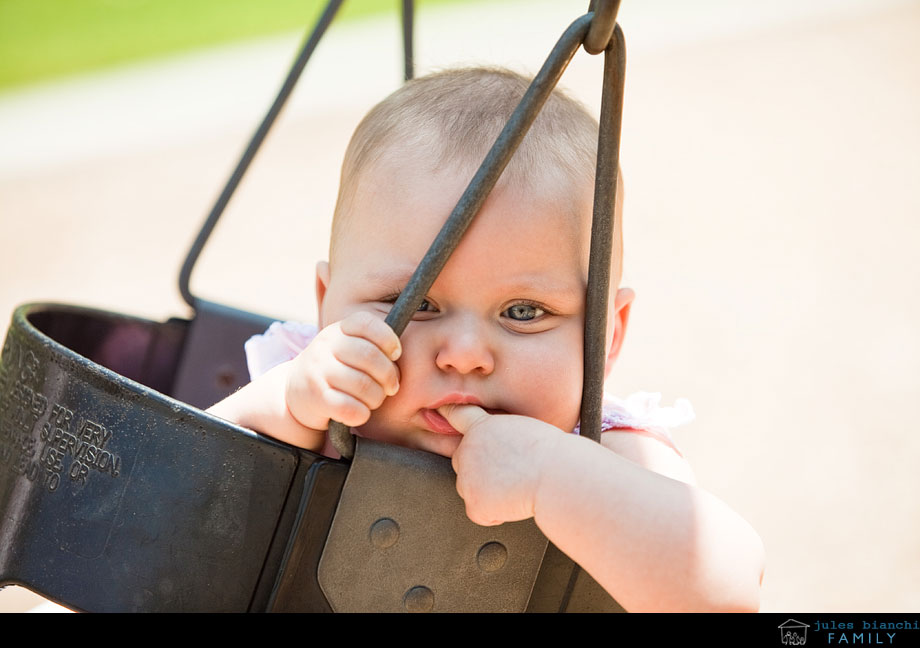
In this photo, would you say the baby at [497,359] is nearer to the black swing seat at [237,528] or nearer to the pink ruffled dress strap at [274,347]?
the black swing seat at [237,528]

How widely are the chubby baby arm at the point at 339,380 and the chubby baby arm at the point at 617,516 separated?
0.06 m

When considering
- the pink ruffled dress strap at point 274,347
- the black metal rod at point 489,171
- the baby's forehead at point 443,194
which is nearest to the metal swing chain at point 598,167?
the black metal rod at point 489,171

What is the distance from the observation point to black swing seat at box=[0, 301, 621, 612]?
565 mm

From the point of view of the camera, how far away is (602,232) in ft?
1.85

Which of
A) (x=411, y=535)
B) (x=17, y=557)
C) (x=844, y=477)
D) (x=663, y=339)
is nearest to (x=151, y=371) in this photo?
(x=17, y=557)

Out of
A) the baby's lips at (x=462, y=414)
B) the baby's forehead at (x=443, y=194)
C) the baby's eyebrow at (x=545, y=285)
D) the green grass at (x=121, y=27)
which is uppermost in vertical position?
the green grass at (x=121, y=27)

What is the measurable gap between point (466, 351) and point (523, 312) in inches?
2.5

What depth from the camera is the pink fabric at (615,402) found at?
79 cm

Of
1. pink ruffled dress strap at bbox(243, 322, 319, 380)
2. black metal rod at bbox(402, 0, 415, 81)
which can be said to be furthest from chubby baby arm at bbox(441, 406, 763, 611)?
black metal rod at bbox(402, 0, 415, 81)

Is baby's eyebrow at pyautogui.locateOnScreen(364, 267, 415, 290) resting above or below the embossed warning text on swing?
above

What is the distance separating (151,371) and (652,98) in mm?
2687

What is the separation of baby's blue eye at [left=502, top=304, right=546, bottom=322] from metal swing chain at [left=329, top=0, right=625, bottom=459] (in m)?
0.10

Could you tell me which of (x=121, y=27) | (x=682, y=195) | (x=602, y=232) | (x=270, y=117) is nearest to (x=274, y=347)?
(x=270, y=117)
